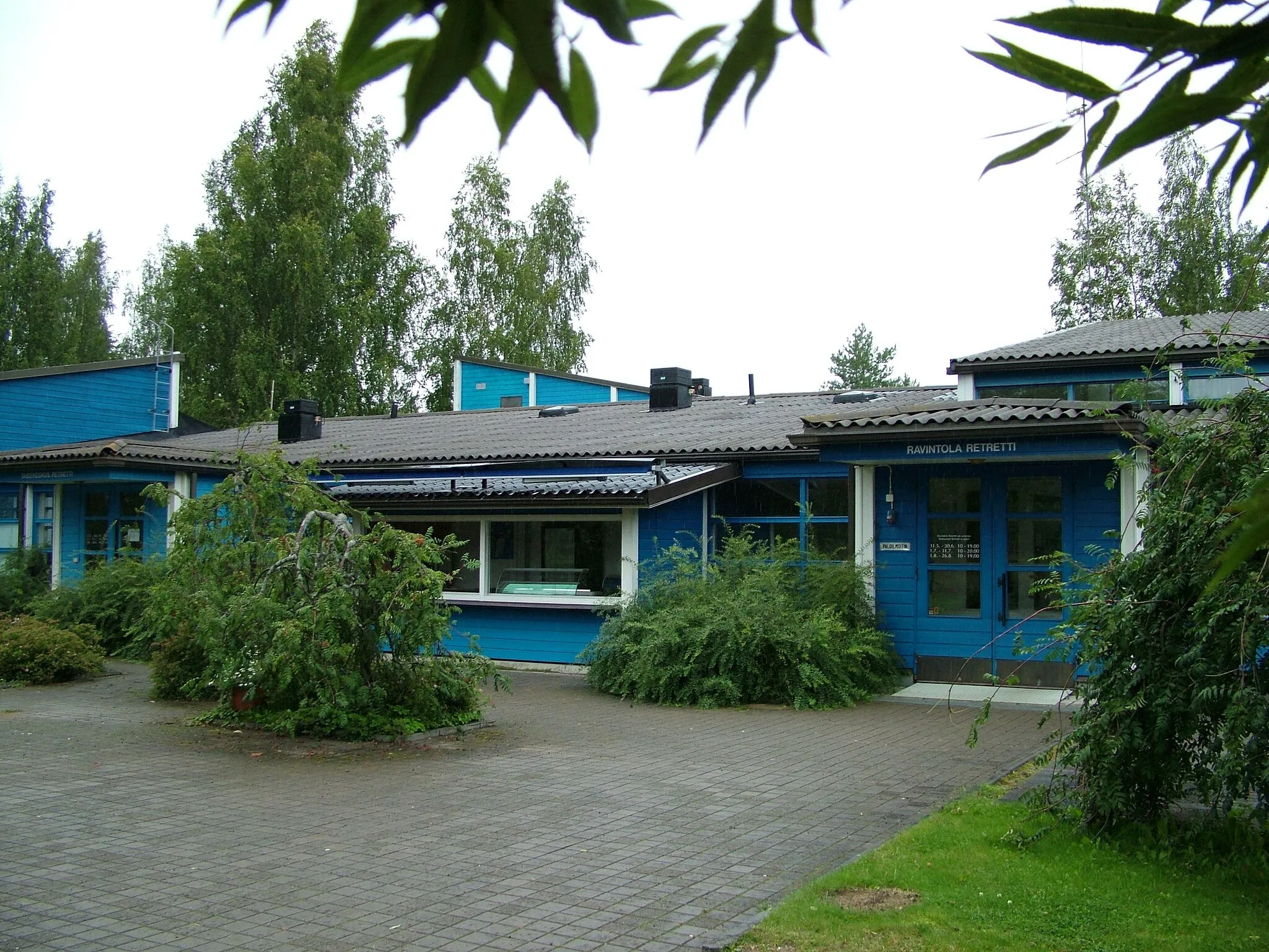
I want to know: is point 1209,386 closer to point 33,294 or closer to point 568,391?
point 568,391

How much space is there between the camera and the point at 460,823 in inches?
294

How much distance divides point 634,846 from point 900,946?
7.30 ft

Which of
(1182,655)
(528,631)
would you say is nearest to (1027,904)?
(1182,655)

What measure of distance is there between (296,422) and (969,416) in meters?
15.6

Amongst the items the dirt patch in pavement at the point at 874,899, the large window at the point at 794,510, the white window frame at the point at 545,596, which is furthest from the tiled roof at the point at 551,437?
the dirt patch in pavement at the point at 874,899

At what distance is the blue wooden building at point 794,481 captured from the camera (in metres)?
13.4

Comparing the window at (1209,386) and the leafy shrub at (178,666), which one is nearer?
the leafy shrub at (178,666)

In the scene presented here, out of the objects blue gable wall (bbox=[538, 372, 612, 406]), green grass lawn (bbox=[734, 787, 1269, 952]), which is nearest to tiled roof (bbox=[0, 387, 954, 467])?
blue gable wall (bbox=[538, 372, 612, 406])

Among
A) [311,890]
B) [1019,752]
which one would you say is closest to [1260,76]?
[311,890]

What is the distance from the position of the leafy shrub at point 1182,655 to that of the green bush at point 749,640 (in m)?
5.84

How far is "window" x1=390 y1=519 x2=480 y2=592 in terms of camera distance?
1731cm

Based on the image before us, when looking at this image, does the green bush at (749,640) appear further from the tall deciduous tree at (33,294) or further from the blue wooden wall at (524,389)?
the tall deciduous tree at (33,294)

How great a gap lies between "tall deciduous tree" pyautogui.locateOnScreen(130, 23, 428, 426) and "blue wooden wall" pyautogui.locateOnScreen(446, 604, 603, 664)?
68.9 feet

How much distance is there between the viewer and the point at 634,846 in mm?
6875
